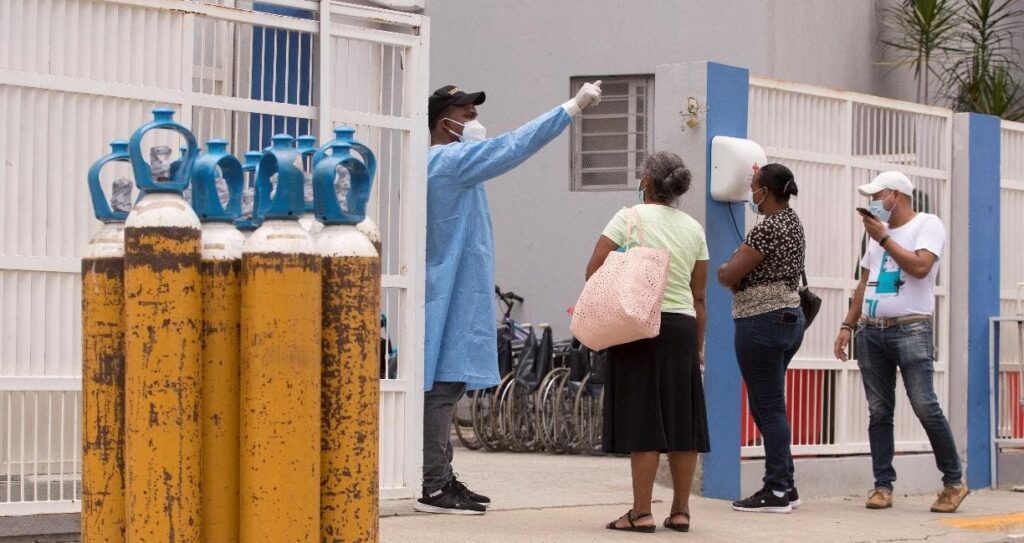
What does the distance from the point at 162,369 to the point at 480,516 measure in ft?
14.0

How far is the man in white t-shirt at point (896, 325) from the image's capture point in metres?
8.57

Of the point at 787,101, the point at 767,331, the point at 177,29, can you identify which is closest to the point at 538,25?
the point at 787,101

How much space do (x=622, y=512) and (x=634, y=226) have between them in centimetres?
162

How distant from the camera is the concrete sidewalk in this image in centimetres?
699

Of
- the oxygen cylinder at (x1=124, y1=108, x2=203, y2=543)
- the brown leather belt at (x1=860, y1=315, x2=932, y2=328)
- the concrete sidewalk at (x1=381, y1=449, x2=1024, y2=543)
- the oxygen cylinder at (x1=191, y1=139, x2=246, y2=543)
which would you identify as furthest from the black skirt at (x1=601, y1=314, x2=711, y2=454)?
the oxygen cylinder at (x1=124, y1=108, x2=203, y2=543)

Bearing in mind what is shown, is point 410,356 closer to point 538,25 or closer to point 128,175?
point 128,175

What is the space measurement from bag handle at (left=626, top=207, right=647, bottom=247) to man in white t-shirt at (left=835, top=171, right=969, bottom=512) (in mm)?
1818

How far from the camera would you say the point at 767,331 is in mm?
7992

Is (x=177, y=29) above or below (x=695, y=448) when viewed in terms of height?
above

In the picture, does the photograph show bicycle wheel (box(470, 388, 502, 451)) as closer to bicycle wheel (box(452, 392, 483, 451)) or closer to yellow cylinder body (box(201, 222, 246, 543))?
bicycle wheel (box(452, 392, 483, 451))

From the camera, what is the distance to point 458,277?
7.44m

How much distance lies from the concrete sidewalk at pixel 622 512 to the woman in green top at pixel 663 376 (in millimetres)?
295

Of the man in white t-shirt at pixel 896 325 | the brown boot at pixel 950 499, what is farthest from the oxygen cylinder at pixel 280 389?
the brown boot at pixel 950 499

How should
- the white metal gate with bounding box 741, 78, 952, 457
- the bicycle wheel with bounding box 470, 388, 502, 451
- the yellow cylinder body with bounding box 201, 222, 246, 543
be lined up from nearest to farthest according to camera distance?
the yellow cylinder body with bounding box 201, 222, 246, 543 < the white metal gate with bounding box 741, 78, 952, 457 < the bicycle wheel with bounding box 470, 388, 502, 451
